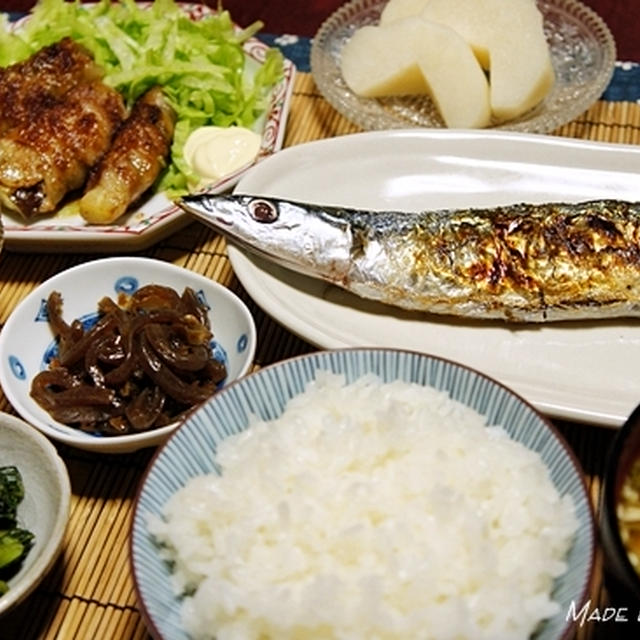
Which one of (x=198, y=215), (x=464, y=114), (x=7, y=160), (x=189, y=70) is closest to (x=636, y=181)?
(x=464, y=114)

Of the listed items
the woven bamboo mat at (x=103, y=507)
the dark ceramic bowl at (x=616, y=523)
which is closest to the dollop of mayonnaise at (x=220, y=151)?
the woven bamboo mat at (x=103, y=507)

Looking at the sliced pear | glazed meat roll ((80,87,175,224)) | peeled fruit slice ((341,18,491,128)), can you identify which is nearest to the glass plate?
peeled fruit slice ((341,18,491,128))

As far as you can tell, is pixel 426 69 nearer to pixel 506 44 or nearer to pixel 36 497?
pixel 506 44

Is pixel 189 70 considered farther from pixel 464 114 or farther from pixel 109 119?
pixel 464 114

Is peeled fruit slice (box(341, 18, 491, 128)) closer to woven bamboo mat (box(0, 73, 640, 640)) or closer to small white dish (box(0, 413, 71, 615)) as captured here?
woven bamboo mat (box(0, 73, 640, 640))

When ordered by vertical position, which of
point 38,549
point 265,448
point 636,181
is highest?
point 265,448

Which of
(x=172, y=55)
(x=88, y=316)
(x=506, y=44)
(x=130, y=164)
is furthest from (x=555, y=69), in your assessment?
(x=88, y=316)
